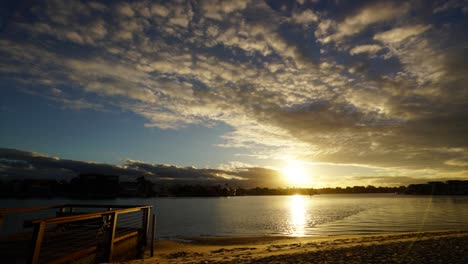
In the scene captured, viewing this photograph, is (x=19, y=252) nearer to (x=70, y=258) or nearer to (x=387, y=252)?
(x=70, y=258)

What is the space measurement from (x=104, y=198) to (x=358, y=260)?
8070 inches

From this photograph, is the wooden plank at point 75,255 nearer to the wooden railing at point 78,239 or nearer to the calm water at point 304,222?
the wooden railing at point 78,239

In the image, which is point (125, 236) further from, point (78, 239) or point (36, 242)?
point (36, 242)

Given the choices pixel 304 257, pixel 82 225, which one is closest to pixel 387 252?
pixel 304 257

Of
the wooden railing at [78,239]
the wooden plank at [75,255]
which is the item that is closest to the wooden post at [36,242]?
the wooden railing at [78,239]

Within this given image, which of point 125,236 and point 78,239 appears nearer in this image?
point 78,239

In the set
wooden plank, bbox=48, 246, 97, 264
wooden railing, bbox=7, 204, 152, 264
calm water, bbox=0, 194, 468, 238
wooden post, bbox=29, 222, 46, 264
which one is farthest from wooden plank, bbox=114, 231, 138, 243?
calm water, bbox=0, 194, 468, 238

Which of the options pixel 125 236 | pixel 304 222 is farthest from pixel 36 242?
pixel 304 222

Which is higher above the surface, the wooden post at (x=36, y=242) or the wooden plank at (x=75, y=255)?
the wooden post at (x=36, y=242)

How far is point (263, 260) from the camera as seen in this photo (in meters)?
12.0

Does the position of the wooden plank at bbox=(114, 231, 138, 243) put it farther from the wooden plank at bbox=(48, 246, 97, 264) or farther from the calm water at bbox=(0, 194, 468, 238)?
the calm water at bbox=(0, 194, 468, 238)

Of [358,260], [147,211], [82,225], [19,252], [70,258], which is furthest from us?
[147,211]

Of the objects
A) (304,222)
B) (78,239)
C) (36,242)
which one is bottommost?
(304,222)

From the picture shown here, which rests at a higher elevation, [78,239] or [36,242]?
[36,242]
